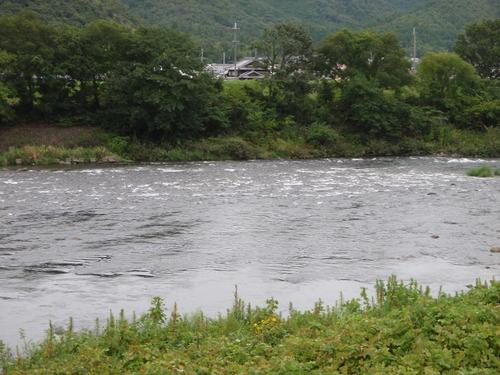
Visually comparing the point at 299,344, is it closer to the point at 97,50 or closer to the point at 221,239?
the point at 221,239

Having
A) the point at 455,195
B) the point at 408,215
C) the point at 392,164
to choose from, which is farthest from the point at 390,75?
the point at 408,215

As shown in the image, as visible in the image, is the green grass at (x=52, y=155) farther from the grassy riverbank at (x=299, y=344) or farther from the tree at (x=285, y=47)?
the grassy riverbank at (x=299, y=344)

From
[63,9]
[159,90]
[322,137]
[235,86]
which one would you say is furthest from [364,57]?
[63,9]

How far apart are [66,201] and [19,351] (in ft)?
53.6

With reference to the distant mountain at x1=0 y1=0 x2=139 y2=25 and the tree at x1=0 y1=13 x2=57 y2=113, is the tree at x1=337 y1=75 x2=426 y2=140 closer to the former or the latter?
the tree at x1=0 y1=13 x2=57 y2=113

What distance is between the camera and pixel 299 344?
364 inches

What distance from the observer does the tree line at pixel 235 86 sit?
43.9m

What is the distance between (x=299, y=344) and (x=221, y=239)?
36.8ft

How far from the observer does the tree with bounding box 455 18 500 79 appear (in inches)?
2356

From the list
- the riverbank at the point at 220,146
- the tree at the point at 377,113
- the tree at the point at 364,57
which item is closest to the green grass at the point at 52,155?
the riverbank at the point at 220,146

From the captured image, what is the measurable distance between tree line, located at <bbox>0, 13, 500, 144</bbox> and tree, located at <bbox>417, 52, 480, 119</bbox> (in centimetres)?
9

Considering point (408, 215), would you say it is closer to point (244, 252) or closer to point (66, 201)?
point (244, 252)

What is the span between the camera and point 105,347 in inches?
399

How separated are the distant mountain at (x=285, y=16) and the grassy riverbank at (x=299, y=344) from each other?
A: 257 feet
